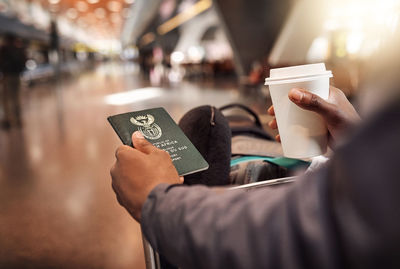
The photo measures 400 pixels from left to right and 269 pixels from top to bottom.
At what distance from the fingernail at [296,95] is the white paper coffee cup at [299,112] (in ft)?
0.09

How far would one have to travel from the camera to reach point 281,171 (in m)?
1.31

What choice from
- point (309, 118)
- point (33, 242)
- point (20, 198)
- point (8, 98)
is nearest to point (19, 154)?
point (20, 198)

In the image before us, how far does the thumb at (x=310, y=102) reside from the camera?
0.94 meters

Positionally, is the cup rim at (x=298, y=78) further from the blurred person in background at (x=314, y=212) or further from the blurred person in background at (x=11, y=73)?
the blurred person in background at (x=11, y=73)

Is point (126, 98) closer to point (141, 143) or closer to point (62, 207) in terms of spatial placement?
point (62, 207)

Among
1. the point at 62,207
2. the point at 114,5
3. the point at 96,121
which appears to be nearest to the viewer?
the point at 62,207

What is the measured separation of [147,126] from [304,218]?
0.56 metres

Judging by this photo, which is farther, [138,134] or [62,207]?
[62,207]

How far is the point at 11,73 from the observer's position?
591 cm

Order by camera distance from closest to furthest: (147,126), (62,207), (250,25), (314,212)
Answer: (314,212), (147,126), (62,207), (250,25)

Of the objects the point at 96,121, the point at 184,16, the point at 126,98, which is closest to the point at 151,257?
the point at 96,121

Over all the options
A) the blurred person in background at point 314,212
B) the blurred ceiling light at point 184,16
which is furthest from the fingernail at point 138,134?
the blurred ceiling light at point 184,16

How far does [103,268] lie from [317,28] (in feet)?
27.5

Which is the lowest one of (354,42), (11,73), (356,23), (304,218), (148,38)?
(304,218)
